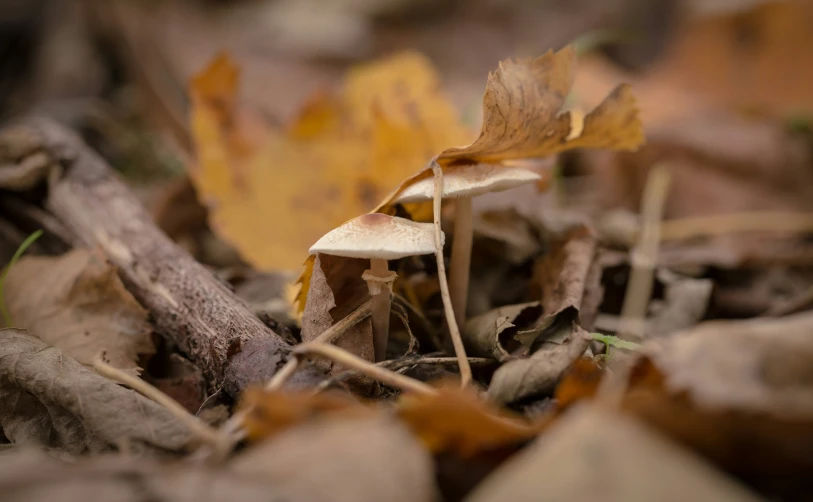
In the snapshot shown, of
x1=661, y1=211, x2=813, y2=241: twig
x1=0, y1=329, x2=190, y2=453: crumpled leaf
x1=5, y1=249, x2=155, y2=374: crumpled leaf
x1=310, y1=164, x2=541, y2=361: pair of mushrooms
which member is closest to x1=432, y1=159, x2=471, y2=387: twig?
x1=310, y1=164, x2=541, y2=361: pair of mushrooms

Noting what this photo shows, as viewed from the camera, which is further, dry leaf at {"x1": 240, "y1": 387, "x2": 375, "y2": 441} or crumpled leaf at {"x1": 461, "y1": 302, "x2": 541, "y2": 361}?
crumpled leaf at {"x1": 461, "y1": 302, "x2": 541, "y2": 361}

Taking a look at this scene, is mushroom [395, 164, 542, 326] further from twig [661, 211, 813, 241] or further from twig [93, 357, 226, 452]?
twig [661, 211, 813, 241]

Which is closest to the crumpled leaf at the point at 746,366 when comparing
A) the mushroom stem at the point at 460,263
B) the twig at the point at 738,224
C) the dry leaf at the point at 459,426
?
the dry leaf at the point at 459,426

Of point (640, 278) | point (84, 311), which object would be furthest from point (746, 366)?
point (84, 311)

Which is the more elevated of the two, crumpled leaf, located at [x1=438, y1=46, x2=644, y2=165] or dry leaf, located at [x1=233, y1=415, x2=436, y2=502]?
crumpled leaf, located at [x1=438, y1=46, x2=644, y2=165]

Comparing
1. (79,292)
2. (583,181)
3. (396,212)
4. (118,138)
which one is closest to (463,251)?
(396,212)

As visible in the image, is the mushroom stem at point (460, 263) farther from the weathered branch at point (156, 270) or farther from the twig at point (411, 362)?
the weathered branch at point (156, 270)

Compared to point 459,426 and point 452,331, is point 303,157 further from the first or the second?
point 459,426
